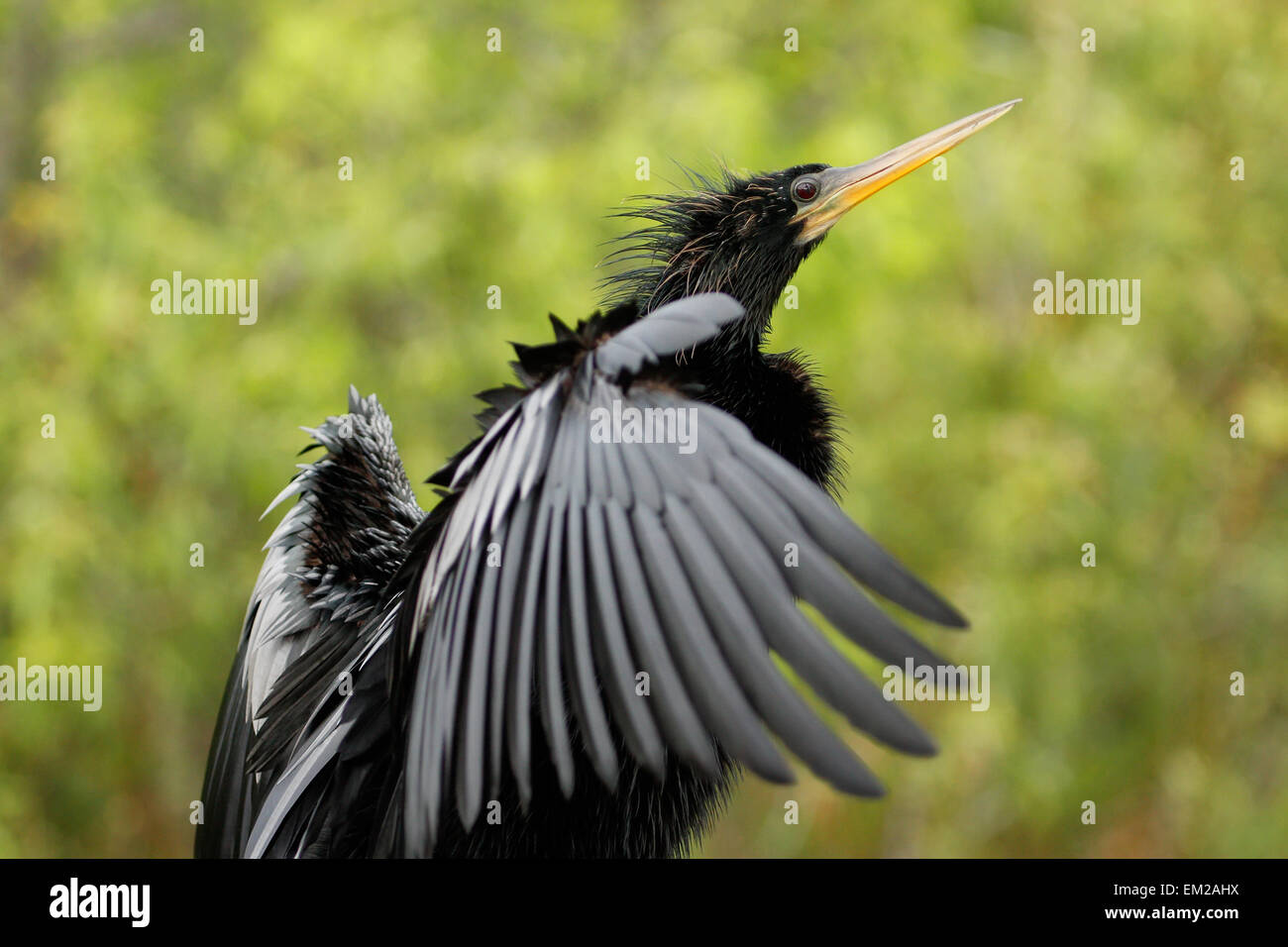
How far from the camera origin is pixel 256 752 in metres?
2.86

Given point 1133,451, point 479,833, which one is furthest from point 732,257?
point 1133,451

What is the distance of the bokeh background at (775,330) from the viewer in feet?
23.8

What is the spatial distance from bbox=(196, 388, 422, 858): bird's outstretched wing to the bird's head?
0.78 m

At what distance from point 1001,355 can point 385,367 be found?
12.6ft

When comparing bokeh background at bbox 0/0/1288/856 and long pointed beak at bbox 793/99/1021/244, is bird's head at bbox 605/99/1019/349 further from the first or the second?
bokeh background at bbox 0/0/1288/856

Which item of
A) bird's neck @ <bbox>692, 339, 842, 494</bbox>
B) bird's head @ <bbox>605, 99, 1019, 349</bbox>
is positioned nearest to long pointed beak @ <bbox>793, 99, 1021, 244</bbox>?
bird's head @ <bbox>605, 99, 1019, 349</bbox>

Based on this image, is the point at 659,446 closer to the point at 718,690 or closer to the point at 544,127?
the point at 718,690

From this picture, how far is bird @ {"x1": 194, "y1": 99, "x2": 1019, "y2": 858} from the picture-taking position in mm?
1715

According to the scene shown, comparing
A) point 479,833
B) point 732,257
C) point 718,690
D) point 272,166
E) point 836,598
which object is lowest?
point 479,833

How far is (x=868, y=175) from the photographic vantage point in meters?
3.04

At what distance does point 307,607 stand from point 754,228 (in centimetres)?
135
